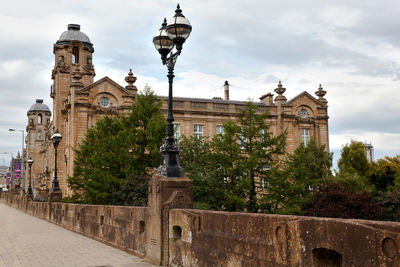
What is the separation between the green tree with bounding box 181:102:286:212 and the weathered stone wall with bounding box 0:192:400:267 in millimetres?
17692

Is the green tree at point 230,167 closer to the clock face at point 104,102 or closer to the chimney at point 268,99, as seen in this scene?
the clock face at point 104,102

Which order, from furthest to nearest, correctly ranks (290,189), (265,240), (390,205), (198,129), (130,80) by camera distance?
(198,129) → (130,80) → (390,205) → (290,189) → (265,240)

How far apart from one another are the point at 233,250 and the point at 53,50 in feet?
161

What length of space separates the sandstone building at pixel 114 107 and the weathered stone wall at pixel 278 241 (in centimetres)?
3246

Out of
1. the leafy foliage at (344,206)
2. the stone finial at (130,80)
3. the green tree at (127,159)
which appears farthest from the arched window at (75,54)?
the leafy foliage at (344,206)

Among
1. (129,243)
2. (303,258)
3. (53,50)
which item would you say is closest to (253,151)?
(129,243)

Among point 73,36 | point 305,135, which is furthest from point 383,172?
point 73,36

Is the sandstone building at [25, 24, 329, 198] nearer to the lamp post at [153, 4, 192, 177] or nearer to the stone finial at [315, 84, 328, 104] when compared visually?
the stone finial at [315, 84, 328, 104]

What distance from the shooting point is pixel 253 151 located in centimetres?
3084

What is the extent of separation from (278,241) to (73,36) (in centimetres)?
4836

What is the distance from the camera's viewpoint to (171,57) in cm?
1088

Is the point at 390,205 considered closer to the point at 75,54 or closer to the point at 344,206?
the point at 344,206

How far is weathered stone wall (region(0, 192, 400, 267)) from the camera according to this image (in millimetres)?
4141

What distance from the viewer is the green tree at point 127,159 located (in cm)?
2767
